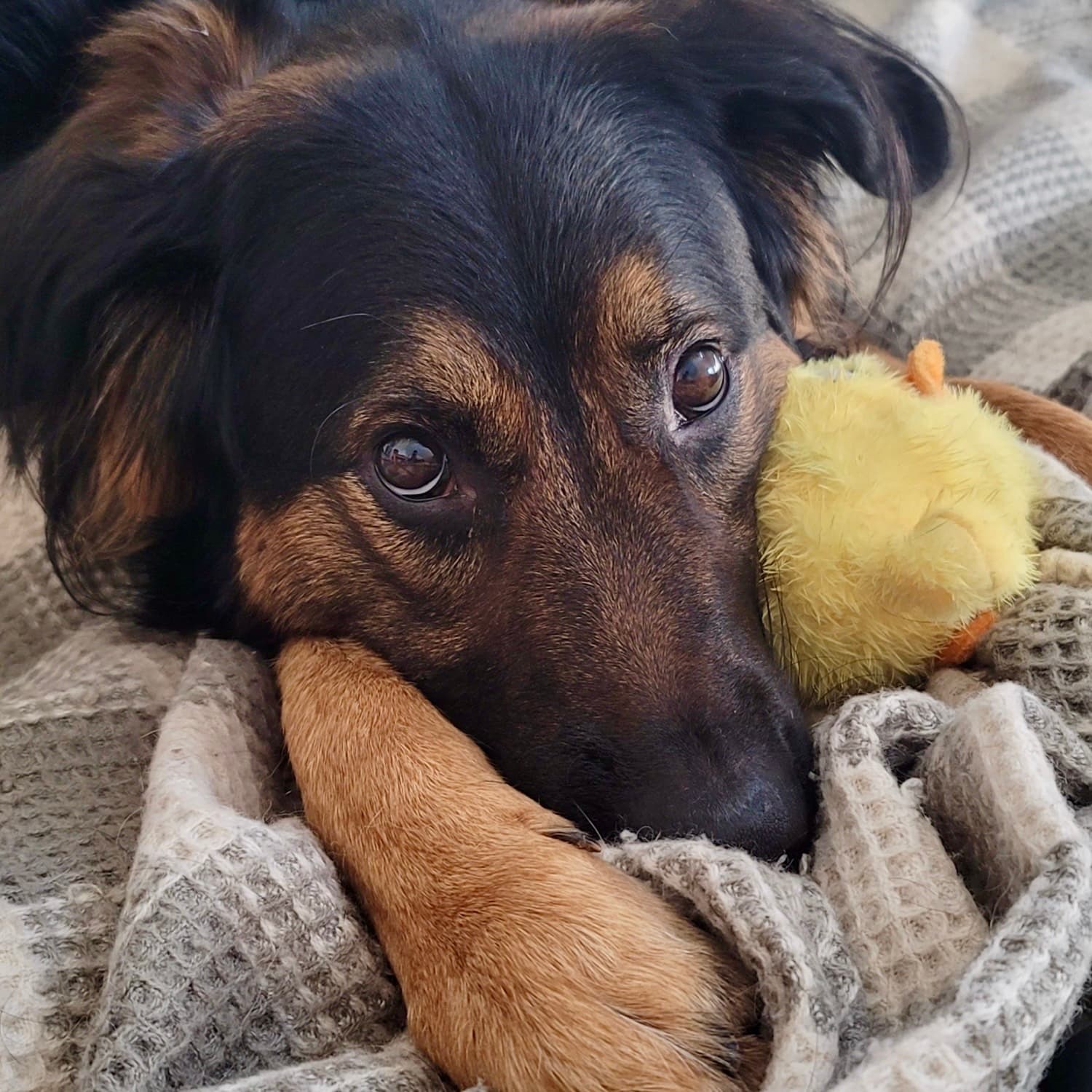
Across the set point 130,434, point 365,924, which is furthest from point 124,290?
point 365,924

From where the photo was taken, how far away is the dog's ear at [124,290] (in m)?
1.53

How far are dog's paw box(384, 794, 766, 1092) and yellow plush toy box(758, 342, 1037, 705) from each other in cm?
43

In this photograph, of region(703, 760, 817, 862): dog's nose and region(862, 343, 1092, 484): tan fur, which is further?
region(862, 343, 1092, 484): tan fur

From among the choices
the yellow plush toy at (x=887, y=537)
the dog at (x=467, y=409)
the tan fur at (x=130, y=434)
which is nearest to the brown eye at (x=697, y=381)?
the dog at (x=467, y=409)

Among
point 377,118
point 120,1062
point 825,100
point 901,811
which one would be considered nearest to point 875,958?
point 901,811

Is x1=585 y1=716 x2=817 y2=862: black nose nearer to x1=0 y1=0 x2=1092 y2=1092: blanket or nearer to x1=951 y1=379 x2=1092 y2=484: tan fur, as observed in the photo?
A: x1=0 y1=0 x2=1092 y2=1092: blanket

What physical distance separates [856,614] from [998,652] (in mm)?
172

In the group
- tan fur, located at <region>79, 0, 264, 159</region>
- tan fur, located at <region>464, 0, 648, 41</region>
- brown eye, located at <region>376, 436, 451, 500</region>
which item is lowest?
brown eye, located at <region>376, 436, 451, 500</region>

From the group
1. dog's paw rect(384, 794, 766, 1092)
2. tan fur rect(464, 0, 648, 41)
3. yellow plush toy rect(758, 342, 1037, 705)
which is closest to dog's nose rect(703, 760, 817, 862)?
dog's paw rect(384, 794, 766, 1092)

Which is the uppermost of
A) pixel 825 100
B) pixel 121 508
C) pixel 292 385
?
pixel 825 100

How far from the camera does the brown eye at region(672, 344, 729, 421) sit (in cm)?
148

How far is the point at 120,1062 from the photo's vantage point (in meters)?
0.96

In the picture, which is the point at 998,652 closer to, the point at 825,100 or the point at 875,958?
the point at 875,958

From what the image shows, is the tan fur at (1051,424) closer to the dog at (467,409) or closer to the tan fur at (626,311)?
the dog at (467,409)
